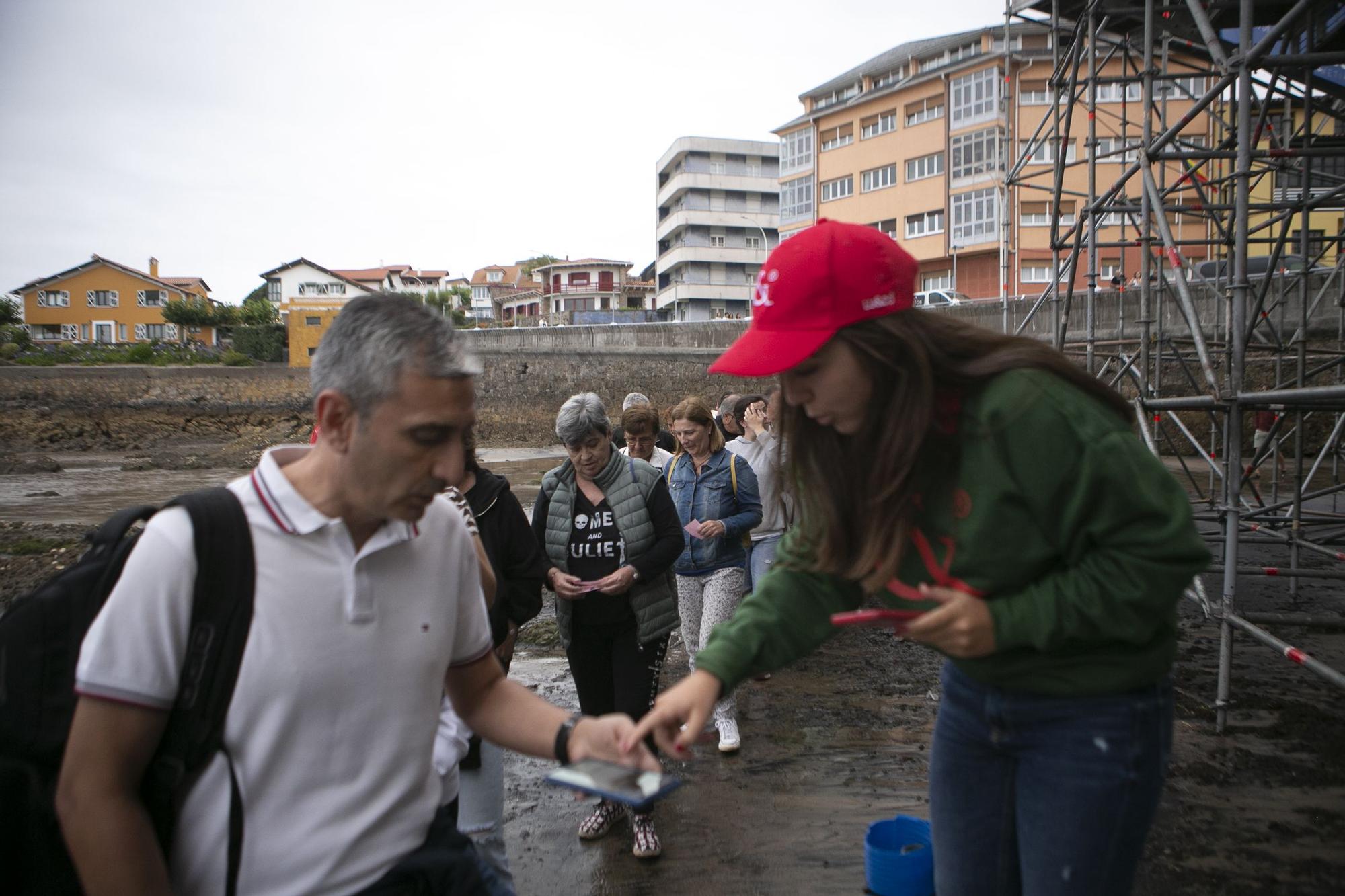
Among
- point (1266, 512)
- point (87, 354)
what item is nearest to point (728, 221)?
point (87, 354)

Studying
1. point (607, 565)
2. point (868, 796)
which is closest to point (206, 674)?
point (607, 565)

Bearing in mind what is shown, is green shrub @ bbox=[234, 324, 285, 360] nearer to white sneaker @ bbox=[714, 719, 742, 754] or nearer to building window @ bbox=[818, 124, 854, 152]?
building window @ bbox=[818, 124, 854, 152]

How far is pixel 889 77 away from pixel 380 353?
54.3m

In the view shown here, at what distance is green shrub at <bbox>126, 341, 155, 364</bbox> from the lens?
47.8 meters

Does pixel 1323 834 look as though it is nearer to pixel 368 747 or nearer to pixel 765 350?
pixel 765 350

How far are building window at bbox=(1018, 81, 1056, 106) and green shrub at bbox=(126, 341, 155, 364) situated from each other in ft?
143

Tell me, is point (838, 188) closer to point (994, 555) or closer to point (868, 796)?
point (868, 796)

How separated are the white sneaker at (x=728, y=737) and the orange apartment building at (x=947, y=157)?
1308 inches

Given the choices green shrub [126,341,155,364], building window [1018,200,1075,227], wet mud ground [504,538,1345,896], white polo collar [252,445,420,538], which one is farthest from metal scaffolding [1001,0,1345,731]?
green shrub [126,341,155,364]

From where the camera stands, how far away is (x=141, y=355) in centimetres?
4834

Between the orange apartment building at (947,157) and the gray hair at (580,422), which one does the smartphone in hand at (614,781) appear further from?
the orange apartment building at (947,157)

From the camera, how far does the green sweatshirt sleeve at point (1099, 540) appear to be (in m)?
1.61

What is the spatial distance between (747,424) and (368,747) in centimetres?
537

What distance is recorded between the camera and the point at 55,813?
1.43m
